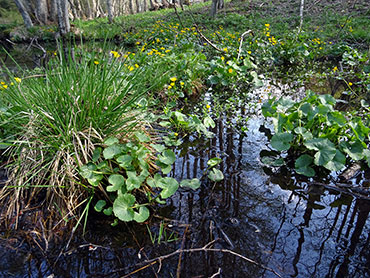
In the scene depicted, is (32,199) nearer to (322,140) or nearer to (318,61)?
(322,140)

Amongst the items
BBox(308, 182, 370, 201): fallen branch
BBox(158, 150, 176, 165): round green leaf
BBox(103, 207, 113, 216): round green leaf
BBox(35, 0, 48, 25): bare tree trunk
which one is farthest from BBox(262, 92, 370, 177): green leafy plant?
BBox(35, 0, 48, 25): bare tree trunk

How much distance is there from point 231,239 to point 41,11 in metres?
17.1

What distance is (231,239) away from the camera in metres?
1.64

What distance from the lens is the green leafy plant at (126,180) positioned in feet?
5.51

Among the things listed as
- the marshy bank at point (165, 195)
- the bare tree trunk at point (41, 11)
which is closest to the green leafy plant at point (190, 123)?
the marshy bank at point (165, 195)

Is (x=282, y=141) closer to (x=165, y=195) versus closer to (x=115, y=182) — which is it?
(x=165, y=195)

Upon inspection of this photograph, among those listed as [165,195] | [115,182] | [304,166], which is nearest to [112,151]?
[115,182]

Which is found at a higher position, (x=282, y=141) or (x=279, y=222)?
(x=282, y=141)

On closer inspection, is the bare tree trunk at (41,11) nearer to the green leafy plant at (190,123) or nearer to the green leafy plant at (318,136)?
the green leafy plant at (190,123)

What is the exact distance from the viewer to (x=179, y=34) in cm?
782

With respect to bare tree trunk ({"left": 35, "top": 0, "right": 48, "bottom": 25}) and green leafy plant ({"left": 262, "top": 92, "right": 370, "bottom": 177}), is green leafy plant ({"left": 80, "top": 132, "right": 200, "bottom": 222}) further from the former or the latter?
bare tree trunk ({"left": 35, "top": 0, "right": 48, "bottom": 25})

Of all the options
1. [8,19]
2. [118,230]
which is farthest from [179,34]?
[8,19]

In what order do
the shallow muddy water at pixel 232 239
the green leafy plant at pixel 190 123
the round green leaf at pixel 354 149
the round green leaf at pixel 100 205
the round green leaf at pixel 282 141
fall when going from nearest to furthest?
the shallow muddy water at pixel 232 239 → the round green leaf at pixel 100 205 → the round green leaf at pixel 354 149 → the round green leaf at pixel 282 141 → the green leafy plant at pixel 190 123

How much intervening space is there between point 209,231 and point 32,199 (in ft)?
4.22
